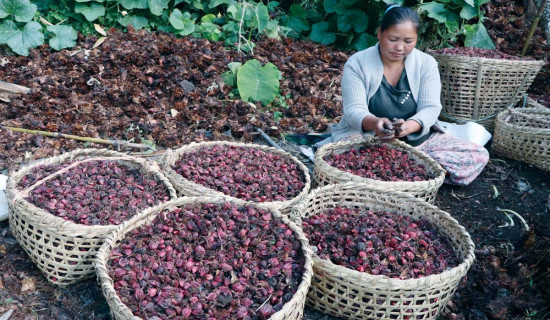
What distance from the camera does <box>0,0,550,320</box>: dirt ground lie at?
2479 millimetres

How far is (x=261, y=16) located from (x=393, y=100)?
9.50 ft

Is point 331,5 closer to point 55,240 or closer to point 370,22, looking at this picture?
point 370,22

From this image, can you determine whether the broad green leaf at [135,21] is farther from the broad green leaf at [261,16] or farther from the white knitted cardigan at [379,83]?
the white knitted cardigan at [379,83]

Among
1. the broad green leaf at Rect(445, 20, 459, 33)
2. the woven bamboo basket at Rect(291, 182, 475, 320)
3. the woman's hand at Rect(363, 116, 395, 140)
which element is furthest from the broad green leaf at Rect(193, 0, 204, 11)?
the woven bamboo basket at Rect(291, 182, 475, 320)

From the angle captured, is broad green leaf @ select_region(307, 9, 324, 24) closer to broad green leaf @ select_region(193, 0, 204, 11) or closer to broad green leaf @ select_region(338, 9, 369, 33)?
broad green leaf @ select_region(338, 9, 369, 33)

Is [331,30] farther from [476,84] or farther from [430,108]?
[430,108]

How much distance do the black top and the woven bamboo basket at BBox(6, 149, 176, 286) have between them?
2.16 metres

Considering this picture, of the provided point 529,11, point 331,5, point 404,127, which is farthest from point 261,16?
point 529,11

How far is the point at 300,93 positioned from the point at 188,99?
48.2 inches

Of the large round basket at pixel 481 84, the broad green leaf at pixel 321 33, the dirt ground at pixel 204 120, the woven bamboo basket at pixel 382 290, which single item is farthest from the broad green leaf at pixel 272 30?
the woven bamboo basket at pixel 382 290

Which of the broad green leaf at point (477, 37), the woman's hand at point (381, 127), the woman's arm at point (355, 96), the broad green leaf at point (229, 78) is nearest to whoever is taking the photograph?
the woman's hand at point (381, 127)

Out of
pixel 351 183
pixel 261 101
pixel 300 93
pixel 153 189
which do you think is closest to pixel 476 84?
pixel 300 93

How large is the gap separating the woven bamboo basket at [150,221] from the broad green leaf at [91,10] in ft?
14.3

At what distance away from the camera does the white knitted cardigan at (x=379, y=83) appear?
347 cm
